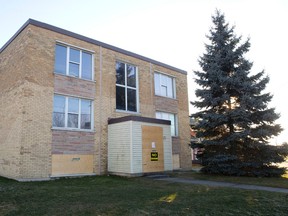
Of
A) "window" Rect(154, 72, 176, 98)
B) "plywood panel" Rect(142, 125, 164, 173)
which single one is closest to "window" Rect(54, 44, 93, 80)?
"plywood panel" Rect(142, 125, 164, 173)

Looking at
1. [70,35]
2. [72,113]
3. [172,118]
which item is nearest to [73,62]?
[70,35]

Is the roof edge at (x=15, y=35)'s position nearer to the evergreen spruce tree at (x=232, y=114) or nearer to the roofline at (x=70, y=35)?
the roofline at (x=70, y=35)

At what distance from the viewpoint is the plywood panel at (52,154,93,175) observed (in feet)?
41.7

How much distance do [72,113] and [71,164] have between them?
264 cm

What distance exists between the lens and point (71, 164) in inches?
522

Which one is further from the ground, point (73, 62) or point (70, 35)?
point (70, 35)

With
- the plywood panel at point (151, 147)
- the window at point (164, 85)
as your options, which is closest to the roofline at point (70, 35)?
the window at point (164, 85)

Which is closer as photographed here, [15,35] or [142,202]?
[142,202]

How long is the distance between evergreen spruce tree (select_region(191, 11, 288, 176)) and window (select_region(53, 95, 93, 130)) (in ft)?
20.1

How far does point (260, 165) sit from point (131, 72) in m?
9.50

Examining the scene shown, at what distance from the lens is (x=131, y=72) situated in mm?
17547

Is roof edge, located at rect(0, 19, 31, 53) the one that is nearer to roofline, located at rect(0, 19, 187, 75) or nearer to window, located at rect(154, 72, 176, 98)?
roofline, located at rect(0, 19, 187, 75)

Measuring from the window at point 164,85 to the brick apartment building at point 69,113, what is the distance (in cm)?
277

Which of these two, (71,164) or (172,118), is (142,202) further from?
(172,118)
